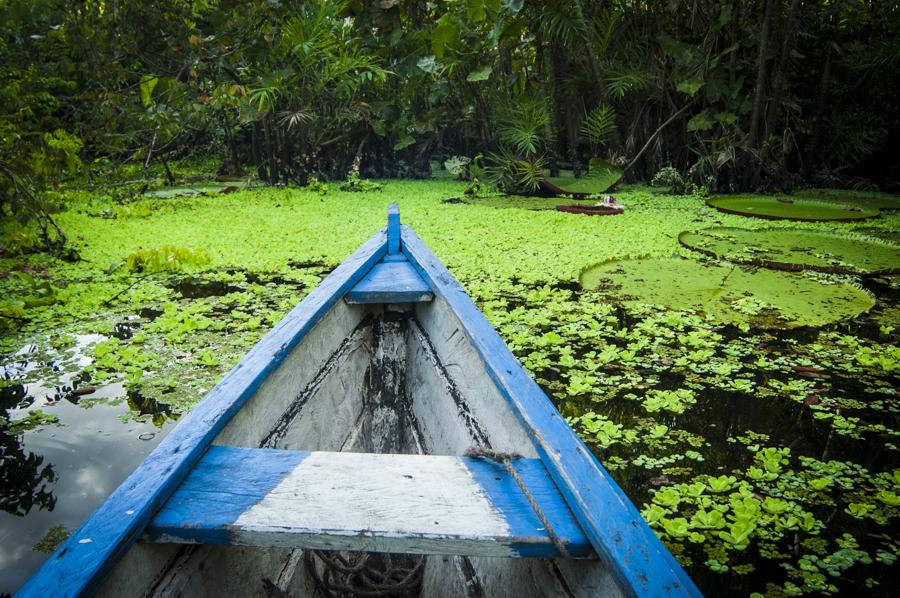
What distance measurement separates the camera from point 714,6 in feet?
23.5

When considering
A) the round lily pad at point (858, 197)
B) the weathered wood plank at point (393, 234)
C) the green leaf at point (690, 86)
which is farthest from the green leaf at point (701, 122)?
the weathered wood plank at point (393, 234)

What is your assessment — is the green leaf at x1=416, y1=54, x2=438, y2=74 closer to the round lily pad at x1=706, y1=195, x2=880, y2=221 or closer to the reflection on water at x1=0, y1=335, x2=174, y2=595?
the round lily pad at x1=706, y1=195, x2=880, y2=221

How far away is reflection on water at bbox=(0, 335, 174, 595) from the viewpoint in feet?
5.42

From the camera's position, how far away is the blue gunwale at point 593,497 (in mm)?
760

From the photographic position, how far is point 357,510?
929 mm

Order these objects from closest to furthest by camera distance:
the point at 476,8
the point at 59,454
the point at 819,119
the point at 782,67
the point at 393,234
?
the point at 59,454 < the point at 393,234 < the point at 476,8 < the point at 782,67 < the point at 819,119

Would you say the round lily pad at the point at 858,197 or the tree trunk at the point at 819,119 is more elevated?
the tree trunk at the point at 819,119

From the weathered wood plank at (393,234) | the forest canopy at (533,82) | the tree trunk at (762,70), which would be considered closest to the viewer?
the weathered wood plank at (393,234)

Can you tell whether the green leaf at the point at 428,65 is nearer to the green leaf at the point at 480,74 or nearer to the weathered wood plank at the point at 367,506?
the green leaf at the point at 480,74

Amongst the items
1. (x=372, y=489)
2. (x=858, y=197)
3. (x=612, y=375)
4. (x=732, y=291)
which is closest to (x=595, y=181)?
(x=858, y=197)

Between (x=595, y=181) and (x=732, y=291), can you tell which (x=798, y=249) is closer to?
(x=732, y=291)

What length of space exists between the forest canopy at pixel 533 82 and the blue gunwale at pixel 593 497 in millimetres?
6114

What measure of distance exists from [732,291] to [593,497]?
3109 mm

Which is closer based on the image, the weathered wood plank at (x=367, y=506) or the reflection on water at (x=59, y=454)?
the weathered wood plank at (x=367, y=506)
